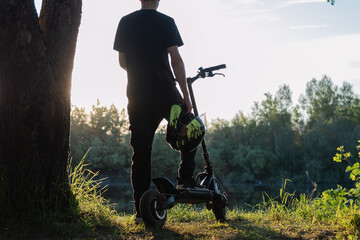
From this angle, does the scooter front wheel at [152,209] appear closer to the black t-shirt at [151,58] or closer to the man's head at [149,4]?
the black t-shirt at [151,58]

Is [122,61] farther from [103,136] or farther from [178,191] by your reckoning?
[103,136]

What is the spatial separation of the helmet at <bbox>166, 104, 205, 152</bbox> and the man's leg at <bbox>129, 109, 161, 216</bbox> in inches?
7.2

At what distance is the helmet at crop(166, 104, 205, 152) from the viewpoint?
10.6 ft

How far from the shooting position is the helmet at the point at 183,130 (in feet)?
10.6

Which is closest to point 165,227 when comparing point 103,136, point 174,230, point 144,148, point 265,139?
point 174,230

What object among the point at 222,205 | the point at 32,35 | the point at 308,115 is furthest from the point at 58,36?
the point at 308,115

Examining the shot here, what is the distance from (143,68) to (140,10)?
1.79ft

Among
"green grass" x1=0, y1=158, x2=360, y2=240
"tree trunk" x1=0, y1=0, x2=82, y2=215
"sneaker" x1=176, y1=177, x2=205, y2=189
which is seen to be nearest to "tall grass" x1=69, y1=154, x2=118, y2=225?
"green grass" x1=0, y1=158, x2=360, y2=240

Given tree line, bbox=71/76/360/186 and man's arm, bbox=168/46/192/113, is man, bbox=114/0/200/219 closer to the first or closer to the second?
man's arm, bbox=168/46/192/113

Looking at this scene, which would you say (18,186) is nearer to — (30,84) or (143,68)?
(30,84)

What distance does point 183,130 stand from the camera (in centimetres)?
328

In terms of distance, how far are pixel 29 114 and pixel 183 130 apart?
1293 mm

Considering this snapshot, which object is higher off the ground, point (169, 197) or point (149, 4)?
point (149, 4)

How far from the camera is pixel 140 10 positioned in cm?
347
